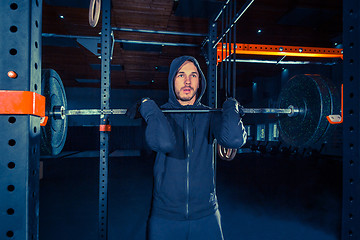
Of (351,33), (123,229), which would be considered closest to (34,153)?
(351,33)

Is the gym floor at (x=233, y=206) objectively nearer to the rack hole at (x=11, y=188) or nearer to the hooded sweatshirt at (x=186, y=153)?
the hooded sweatshirt at (x=186, y=153)

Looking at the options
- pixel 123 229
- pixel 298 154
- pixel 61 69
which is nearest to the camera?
pixel 123 229

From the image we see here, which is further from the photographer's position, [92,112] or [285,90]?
[285,90]

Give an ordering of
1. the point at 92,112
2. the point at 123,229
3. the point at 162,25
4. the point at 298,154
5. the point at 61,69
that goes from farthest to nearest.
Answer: the point at 298,154
the point at 61,69
the point at 162,25
the point at 123,229
the point at 92,112

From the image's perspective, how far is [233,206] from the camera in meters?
3.06

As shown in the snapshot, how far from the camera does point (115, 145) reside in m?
11.1

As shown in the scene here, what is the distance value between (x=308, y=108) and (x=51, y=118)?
6.46 ft

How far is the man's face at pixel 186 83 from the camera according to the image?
4.10 ft

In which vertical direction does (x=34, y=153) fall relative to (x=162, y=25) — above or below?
below

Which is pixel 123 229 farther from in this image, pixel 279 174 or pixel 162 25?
pixel 279 174

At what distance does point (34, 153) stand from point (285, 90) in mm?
1948

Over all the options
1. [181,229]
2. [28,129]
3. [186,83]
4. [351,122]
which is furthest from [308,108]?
[28,129]

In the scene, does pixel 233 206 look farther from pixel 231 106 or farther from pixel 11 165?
pixel 11 165

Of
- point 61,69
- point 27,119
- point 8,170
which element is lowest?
point 8,170
